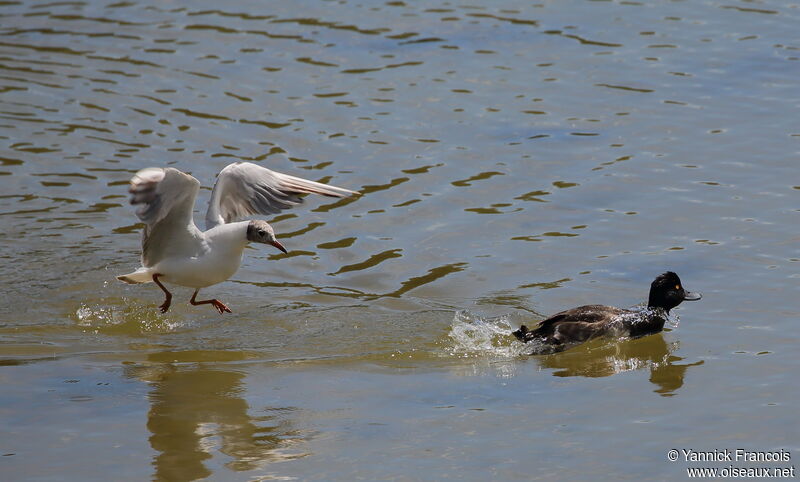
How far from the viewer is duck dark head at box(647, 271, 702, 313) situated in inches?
419

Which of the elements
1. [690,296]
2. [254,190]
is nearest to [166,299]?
[254,190]

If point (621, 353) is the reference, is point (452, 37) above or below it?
above

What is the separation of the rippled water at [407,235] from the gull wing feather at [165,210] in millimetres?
777

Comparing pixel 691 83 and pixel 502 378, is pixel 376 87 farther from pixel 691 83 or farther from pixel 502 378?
pixel 502 378

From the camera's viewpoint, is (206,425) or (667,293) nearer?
(206,425)

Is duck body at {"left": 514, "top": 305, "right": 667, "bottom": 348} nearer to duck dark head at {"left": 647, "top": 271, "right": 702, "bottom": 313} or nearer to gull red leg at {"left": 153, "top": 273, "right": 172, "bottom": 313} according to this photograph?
duck dark head at {"left": 647, "top": 271, "right": 702, "bottom": 313}

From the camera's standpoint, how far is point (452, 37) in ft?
62.8

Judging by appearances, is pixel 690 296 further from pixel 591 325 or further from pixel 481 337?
pixel 481 337

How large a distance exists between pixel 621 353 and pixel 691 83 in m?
7.22

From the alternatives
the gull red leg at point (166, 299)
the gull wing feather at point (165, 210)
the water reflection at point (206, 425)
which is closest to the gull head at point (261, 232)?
the gull wing feather at point (165, 210)

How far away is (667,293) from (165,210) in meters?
4.36

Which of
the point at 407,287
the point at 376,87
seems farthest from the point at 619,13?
the point at 407,287

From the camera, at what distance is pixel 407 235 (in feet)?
42.5

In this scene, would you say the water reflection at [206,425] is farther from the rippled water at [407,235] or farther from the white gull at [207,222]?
the white gull at [207,222]
